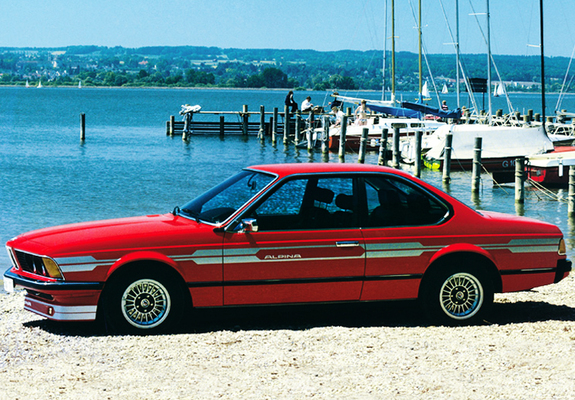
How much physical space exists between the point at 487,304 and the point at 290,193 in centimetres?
209

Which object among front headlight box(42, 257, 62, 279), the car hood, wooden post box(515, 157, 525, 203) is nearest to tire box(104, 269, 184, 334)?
the car hood

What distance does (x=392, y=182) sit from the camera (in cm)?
720

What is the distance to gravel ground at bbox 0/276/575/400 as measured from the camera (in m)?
5.36

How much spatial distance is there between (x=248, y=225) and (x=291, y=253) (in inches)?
17.7

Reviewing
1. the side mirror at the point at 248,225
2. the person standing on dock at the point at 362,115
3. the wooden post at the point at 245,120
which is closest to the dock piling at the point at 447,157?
the person standing on dock at the point at 362,115

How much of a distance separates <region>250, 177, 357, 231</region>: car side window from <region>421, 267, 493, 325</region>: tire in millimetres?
956

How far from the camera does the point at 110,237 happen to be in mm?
6559

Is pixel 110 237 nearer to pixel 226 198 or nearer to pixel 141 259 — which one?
pixel 141 259

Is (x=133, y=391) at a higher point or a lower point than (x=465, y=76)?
lower

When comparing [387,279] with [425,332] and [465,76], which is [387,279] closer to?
[425,332]

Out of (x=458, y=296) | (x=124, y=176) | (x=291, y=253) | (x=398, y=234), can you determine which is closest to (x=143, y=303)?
(x=291, y=253)

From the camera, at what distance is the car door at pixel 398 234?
6.95m

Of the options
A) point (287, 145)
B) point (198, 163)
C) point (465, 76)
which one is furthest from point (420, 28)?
point (198, 163)

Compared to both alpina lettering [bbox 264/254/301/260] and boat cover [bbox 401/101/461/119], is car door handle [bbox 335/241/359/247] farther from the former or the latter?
boat cover [bbox 401/101/461/119]
